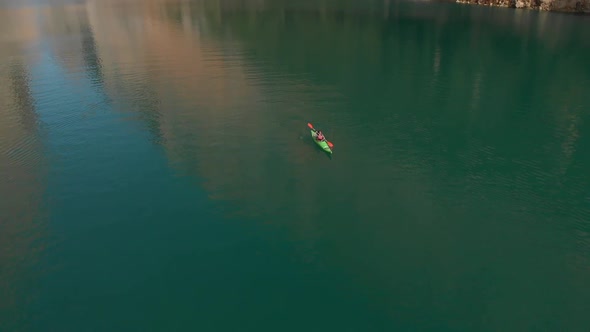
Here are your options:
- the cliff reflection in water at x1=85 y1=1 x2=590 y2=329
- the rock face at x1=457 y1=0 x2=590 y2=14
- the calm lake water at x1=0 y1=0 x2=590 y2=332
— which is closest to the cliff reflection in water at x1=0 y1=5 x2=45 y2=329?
the calm lake water at x1=0 y1=0 x2=590 y2=332

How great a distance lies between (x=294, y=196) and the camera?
111ft

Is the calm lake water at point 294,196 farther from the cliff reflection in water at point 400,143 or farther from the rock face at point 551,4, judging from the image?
the rock face at point 551,4

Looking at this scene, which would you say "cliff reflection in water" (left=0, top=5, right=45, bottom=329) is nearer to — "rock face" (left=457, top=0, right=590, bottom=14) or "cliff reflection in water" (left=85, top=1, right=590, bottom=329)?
"cliff reflection in water" (left=85, top=1, right=590, bottom=329)

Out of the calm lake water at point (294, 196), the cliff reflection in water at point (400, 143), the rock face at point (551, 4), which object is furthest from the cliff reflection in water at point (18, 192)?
the rock face at point (551, 4)

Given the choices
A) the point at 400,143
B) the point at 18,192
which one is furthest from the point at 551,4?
the point at 18,192

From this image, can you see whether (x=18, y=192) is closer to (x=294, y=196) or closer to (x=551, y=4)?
(x=294, y=196)

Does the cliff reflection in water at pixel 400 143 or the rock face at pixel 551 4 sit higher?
the rock face at pixel 551 4

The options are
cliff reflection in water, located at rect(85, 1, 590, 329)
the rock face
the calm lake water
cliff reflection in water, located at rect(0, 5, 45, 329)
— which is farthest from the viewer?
the rock face

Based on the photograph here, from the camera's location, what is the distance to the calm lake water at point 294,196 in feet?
78.7

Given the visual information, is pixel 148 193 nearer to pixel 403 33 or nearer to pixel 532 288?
pixel 532 288

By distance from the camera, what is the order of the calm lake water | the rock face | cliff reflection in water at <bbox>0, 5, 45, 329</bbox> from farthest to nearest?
1. the rock face
2. cliff reflection in water at <bbox>0, 5, 45, 329</bbox>
3. the calm lake water

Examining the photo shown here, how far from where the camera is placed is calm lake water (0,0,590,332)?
23984mm

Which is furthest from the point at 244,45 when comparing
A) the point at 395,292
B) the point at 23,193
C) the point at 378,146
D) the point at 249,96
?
the point at 395,292

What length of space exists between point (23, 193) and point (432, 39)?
8365 centimetres
